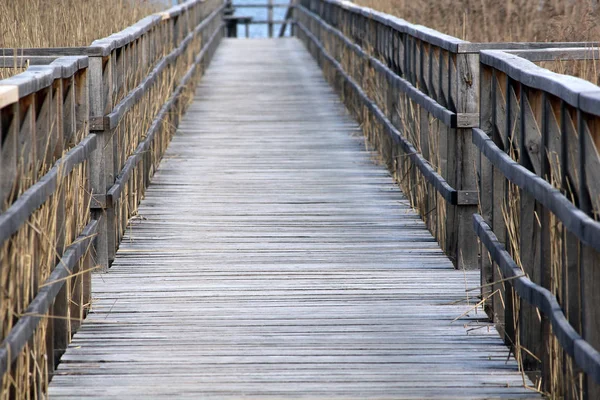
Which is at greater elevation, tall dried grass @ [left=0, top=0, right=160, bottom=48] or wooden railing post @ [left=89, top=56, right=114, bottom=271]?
tall dried grass @ [left=0, top=0, right=160, bottom=48]

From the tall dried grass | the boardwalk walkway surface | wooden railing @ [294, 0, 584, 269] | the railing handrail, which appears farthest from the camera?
the tall dried grass

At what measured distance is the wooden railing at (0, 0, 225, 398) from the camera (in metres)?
3.07

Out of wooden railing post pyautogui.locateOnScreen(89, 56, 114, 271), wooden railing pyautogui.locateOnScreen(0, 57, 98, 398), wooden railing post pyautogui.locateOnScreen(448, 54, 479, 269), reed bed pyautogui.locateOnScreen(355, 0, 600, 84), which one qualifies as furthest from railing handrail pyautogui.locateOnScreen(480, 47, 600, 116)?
wooden railing post pyautogui.locateOnScreen(89, 56, 114, 271)

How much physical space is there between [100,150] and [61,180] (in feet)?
4.12

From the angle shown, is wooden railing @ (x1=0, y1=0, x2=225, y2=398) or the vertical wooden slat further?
the vertical wooden slat

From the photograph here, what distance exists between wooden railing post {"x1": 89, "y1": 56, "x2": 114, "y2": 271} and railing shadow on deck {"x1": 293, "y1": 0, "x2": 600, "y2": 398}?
1.54 m

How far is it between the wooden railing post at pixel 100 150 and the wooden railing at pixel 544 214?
1668 mm

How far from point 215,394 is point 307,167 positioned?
4.49m

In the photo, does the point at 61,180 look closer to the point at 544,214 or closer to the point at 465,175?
the point at 544,214

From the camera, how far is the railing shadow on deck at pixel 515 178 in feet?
9.46

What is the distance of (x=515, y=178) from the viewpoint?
3672 mm

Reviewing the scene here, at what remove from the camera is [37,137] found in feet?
11.9

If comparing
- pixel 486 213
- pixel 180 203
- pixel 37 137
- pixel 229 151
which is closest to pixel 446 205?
pixel 486 213

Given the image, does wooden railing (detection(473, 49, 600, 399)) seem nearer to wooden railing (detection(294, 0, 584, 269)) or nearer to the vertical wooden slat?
the vertical wooden slat
